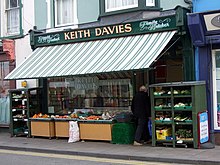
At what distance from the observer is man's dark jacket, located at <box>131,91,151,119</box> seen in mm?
13258

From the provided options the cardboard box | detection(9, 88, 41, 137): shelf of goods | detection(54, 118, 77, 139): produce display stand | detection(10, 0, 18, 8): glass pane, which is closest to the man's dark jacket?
the cardboard box

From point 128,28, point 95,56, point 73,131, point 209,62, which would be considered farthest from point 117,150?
point 128,28

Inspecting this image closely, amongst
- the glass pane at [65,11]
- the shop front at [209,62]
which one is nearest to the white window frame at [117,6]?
the glass pane at [65,11]

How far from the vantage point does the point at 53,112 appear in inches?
664

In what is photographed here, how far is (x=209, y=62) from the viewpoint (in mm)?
12828

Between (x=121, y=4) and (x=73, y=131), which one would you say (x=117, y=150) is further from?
(x=121, y=4)

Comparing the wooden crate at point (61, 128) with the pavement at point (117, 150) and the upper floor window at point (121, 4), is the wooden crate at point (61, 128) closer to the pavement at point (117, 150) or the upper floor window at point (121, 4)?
the pavement at point (117, 150)

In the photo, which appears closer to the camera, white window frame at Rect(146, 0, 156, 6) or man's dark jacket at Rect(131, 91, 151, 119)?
man's dark jacket at Rect(131, 91, 151, 119)

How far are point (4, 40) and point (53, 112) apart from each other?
12.5ft

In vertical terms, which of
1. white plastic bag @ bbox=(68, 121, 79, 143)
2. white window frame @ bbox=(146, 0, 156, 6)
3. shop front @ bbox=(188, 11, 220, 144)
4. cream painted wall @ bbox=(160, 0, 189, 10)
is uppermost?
white window frame @ bbox=(146, 0, 156, 6)

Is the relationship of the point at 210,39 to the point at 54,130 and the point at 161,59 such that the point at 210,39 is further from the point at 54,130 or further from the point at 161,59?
the point at 54,130

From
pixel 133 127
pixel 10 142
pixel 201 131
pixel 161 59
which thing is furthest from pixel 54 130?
pixel 201 131

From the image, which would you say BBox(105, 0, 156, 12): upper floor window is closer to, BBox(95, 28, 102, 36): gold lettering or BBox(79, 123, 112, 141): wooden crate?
BBox(95, 28, 102, 36): gold lettering

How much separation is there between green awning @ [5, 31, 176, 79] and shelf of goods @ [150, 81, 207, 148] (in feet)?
3.58
